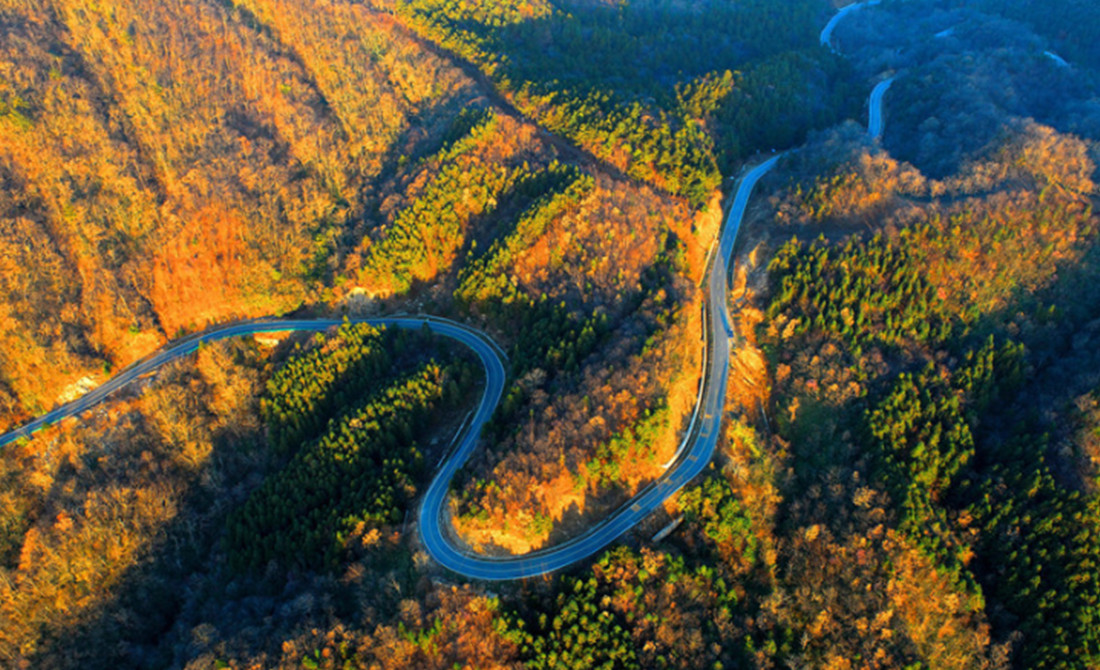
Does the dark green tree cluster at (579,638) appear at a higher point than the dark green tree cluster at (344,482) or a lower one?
lower

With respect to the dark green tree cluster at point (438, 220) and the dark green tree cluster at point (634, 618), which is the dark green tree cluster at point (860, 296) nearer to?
the dark green tree cluster at point (634, 618)

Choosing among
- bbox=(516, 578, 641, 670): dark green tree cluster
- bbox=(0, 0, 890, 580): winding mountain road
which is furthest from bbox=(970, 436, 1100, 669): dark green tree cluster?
bbox=(516, 578, 641, 670): dark green tree cluster

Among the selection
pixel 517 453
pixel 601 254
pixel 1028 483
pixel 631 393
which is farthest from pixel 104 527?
pixel 1028 483

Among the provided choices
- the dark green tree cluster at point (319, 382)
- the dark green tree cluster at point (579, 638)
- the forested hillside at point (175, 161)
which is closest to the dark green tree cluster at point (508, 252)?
the dark green tree cluster at point (319, 382)

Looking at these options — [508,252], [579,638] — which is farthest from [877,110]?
[579,638]

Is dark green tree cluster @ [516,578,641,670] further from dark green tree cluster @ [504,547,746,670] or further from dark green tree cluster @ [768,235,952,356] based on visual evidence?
→ dark green tree cluster @ [768,235,952,356]

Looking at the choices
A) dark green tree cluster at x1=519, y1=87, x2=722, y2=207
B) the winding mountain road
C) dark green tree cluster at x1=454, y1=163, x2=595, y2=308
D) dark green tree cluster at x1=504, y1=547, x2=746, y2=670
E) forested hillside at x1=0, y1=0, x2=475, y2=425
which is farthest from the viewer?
dark green tree cluster at x1=519, y1=87, x2=722, y2=207

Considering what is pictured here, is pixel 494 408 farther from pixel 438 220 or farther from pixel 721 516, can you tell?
pixel 438 220
